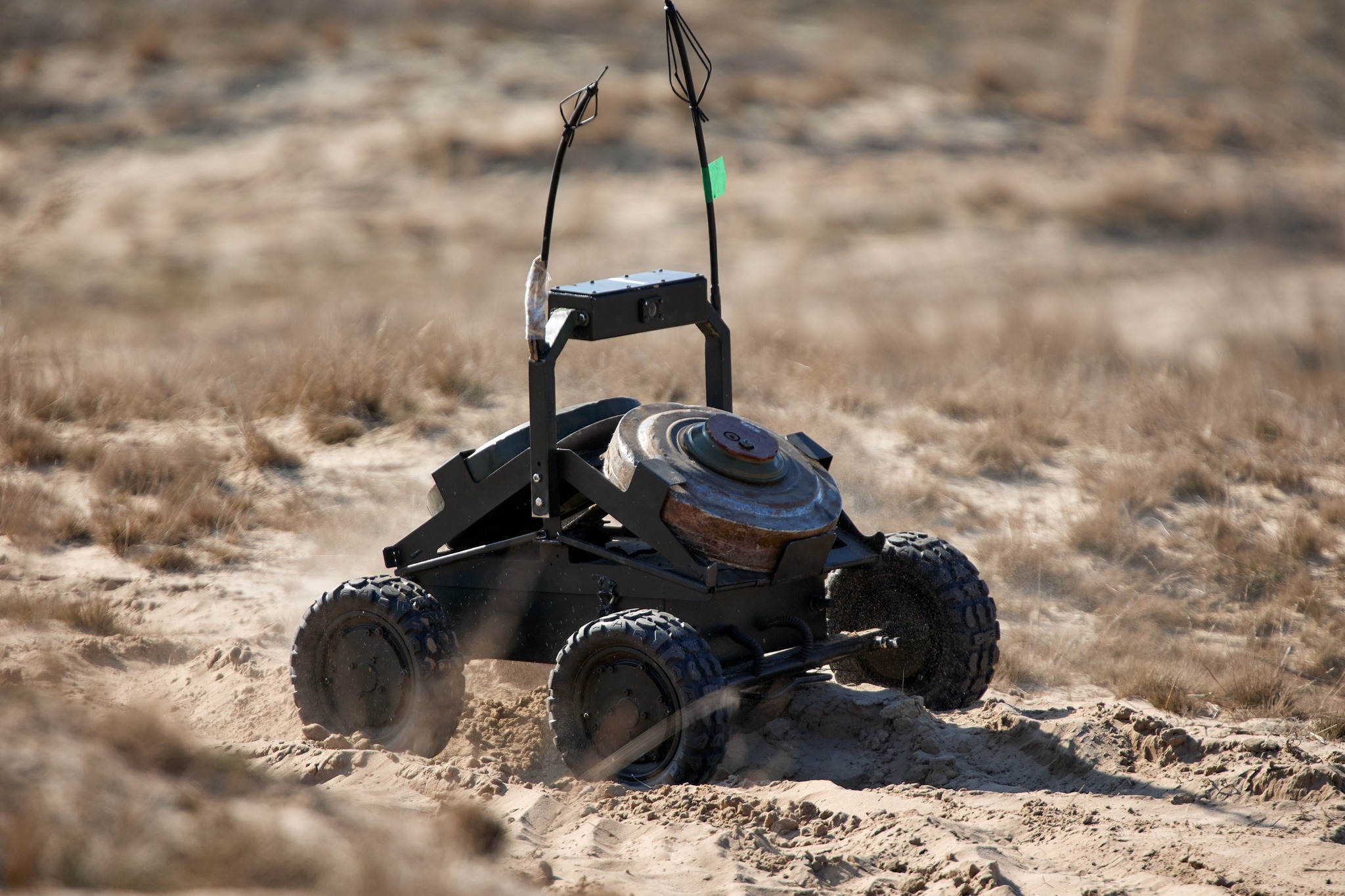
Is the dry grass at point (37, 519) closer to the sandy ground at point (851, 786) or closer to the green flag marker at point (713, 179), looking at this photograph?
the sandy ground at point (851, 786)

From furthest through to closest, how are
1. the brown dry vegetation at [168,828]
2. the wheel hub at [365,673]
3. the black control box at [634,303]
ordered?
the wheel hub at [365,673]
the black control box at [634,303]
the brown dry vegetation at [168,828]

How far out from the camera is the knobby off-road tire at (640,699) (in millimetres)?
4309

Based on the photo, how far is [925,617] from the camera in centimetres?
527

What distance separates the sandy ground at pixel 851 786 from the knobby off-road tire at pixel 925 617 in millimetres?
126

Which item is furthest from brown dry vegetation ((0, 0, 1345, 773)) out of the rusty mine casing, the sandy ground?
the rusty mine casing

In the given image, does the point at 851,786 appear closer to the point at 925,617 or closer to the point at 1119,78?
the point at 925,617

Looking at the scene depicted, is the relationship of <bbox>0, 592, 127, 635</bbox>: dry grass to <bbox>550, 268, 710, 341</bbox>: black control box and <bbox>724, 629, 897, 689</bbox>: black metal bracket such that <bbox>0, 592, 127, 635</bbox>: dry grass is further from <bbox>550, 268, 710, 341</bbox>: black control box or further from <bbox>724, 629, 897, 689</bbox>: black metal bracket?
<bbox>724, 629, 897, 689</bbox>: black metal bracket

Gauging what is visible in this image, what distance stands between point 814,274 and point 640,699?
12929 millimetres

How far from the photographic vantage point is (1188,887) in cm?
370

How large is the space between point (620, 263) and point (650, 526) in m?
13.1

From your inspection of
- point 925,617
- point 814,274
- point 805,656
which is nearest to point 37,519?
point 805,656

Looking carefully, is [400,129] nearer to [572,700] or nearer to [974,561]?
[974,561]

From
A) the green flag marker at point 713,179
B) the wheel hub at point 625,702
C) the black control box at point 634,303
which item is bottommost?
the wheel hub at point 625,702

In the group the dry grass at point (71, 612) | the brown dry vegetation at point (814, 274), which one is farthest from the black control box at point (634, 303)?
the dry grass at point (71, 612)
